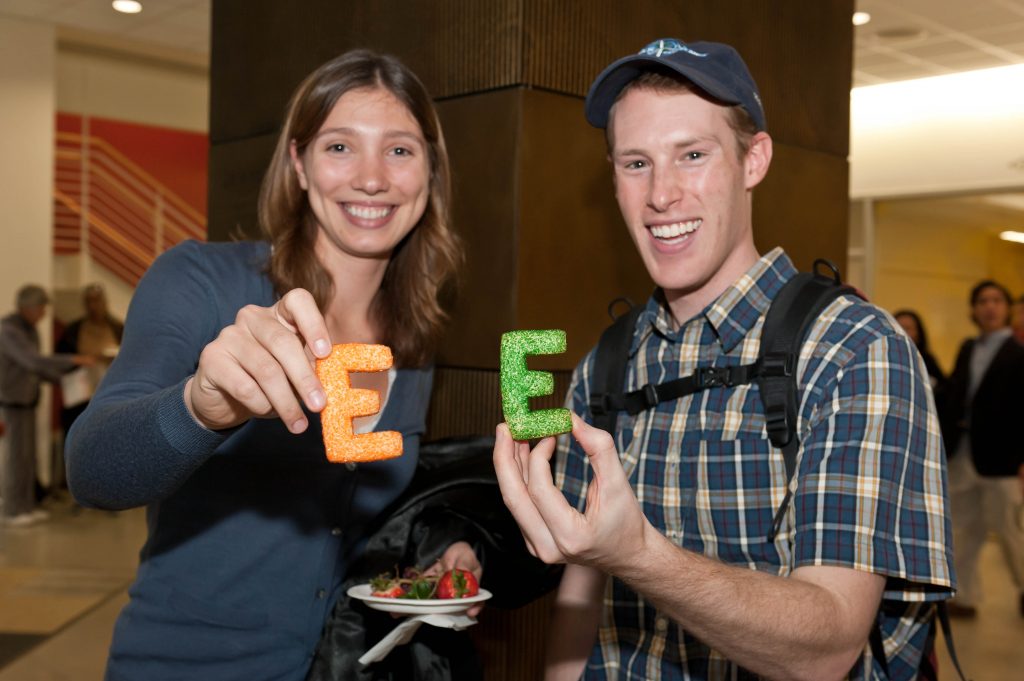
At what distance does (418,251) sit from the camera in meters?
2.14

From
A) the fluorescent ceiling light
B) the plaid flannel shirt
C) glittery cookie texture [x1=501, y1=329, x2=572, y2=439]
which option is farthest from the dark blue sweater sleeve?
the fluorescent ceiling light

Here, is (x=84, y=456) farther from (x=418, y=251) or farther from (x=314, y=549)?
(x=418, y=251)

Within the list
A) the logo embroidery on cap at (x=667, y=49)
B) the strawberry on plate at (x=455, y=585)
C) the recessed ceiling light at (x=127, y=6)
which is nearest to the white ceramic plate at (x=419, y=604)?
the strawberry on plate at (x=455, y=585)

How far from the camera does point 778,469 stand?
5.08ft

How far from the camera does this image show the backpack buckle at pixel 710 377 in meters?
1.63

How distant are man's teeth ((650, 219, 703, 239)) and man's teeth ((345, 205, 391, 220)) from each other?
0.53m

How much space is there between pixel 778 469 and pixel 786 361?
164mm

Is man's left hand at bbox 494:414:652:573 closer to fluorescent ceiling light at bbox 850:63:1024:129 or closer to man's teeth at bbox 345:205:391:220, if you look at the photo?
man's teeth at bbox 345:205:391:220

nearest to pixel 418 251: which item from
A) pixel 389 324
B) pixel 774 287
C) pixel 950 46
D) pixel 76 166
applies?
pixel 389 324

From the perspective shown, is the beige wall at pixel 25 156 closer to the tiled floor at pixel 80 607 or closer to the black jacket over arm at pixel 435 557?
the tiled floor at pixel 80 607

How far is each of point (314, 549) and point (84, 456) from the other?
537mm

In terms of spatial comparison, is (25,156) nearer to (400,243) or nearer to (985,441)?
(985,441)

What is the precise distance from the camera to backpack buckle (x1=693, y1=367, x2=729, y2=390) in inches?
64.2

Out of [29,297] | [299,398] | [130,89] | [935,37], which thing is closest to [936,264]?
[935,37]
